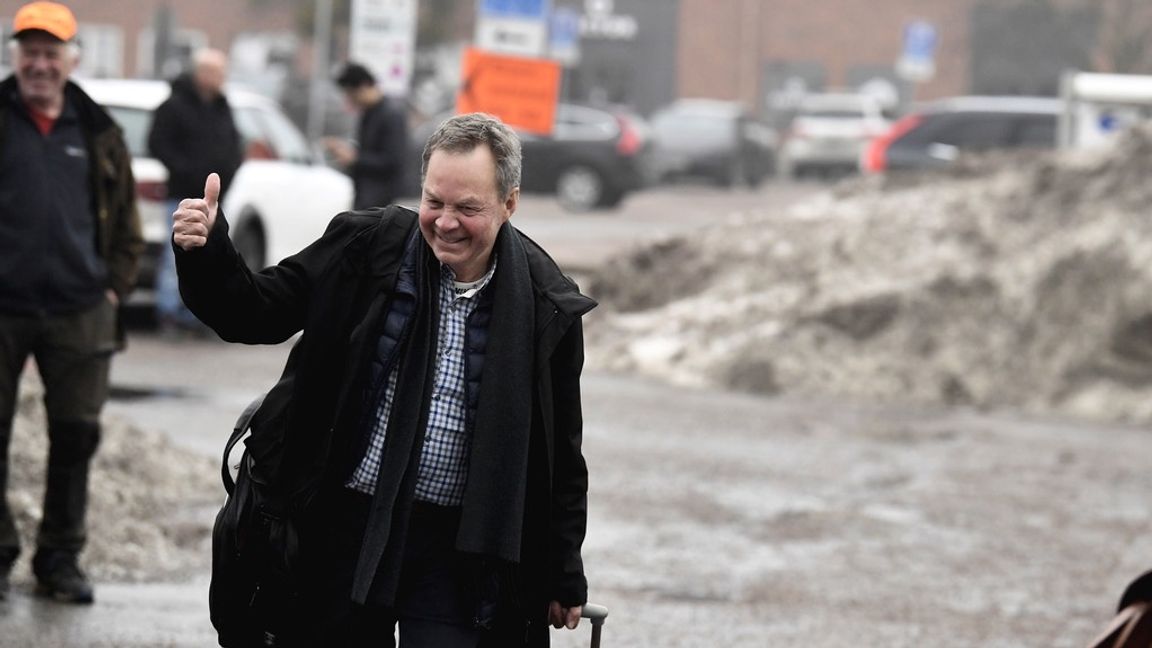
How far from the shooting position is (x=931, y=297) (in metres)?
15.9

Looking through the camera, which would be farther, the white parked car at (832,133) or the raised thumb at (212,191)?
the white parked car at (832,133)

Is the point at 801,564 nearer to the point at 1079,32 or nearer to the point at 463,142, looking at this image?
the point at 463,142

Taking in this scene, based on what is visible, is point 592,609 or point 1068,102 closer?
point 592,609

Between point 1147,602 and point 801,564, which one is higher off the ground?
point 1147,602

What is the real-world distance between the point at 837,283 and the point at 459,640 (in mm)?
12538

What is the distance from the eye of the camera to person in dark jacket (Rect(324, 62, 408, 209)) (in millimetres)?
13336

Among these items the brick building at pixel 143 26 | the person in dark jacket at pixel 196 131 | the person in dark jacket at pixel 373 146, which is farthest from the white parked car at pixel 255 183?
the brick building at pixel 143 26

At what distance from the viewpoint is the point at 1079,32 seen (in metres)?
53.2

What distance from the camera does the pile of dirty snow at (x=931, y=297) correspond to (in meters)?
14.9

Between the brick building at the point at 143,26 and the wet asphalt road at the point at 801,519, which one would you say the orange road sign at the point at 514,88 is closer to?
the wet asphalt road at the point at 801,519

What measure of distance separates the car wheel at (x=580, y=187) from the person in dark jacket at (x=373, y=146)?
19.7 metres

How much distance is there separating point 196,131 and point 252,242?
2008mm

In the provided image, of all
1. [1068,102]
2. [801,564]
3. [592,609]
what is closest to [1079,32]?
[1068,102]

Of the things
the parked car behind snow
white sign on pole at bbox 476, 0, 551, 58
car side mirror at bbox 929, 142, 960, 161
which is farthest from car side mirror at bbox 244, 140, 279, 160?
the parked car behind snow
